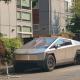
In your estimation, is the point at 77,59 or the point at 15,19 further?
the point at 15,19

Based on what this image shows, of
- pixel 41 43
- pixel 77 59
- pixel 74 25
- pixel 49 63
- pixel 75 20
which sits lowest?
pixel 77 59

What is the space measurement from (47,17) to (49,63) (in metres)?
24.6

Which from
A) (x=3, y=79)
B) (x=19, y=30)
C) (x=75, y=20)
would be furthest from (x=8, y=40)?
(x=75, y=20)

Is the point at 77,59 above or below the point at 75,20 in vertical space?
below

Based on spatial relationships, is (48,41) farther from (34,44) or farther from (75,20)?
(75,20)

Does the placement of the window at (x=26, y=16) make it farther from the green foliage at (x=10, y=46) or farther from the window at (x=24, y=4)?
the green foliage at (x=10, y=46)

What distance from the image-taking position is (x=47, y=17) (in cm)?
4200

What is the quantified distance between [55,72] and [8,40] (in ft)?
20.6

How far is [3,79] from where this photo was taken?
1529 cm

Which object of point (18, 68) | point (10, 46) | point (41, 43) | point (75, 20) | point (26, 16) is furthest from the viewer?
point (75, 20)

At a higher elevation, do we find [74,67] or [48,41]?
[48,41]

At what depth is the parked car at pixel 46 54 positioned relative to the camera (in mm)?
17328

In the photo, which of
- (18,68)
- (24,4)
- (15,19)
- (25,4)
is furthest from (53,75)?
(25,4)

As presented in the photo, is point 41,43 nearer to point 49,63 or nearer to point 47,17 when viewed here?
point 49,63
